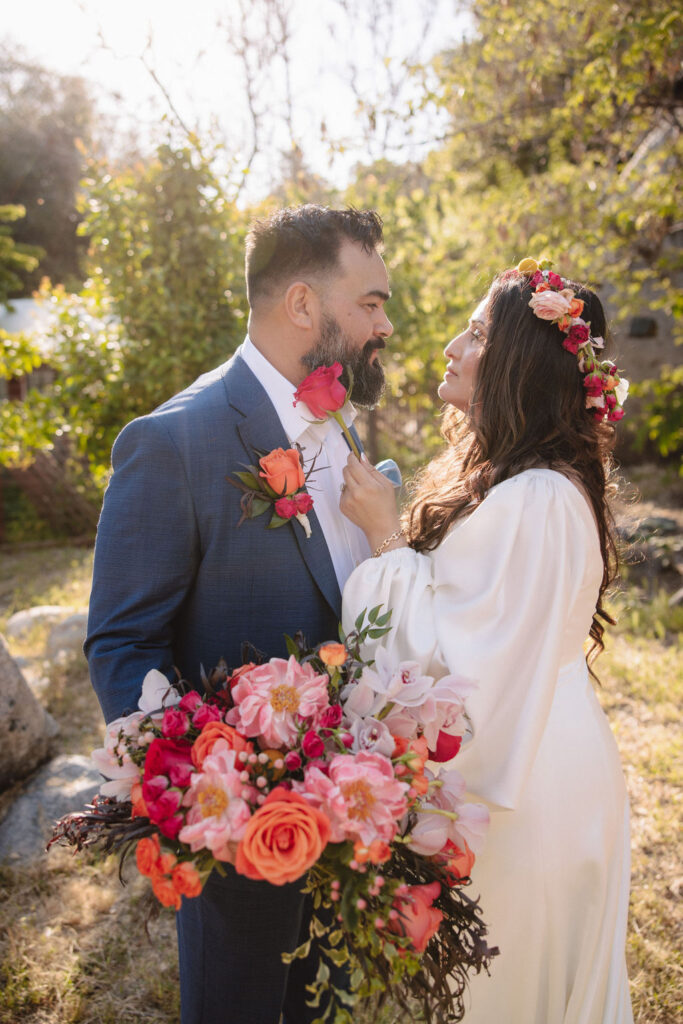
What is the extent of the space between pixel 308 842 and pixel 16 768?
341 centimetres

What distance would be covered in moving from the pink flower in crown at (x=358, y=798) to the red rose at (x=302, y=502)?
76 cm

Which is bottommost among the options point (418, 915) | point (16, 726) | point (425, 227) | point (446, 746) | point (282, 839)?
point (16, 726)

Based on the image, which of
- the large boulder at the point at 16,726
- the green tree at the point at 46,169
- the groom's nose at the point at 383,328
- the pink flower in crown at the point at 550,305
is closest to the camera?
the pink flower in crown at the point at 550,305

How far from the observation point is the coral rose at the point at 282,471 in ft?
6.18

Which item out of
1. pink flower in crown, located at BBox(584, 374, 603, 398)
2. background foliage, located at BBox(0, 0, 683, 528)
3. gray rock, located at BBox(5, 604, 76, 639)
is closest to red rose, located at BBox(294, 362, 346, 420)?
pink flower in crown, located at BBox(584, 374, 603, 398)

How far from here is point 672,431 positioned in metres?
7.23

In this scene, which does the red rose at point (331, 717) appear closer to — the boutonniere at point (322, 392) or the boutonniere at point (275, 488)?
the boutonniere at point (275, 488)

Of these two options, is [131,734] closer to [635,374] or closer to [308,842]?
[308,842]

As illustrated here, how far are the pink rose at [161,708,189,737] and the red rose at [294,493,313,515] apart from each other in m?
0.65

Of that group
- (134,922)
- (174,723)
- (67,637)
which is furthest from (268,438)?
(67,637)

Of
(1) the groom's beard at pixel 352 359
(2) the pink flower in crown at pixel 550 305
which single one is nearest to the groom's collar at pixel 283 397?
(1) the groom's beard at pixel 352 359

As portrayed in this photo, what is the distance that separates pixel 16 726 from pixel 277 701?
3.20 metres

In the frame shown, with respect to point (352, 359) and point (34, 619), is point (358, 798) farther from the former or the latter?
point (34, 619)

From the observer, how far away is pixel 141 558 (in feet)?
6.01
